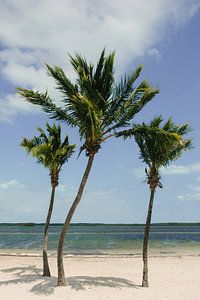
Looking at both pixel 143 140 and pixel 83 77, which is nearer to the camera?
pixel 83 77

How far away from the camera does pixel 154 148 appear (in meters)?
13.5

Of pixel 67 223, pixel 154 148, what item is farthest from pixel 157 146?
pixel 67 223

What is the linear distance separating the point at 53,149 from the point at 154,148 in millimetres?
4790

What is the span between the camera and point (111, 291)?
1202 cm

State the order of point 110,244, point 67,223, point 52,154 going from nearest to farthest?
point 67,223
point 52,154
point 110,244

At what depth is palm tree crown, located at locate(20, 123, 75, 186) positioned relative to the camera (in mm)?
14942

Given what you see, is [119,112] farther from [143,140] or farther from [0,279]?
[0,279]

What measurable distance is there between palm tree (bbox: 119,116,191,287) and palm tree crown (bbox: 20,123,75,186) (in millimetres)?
3507

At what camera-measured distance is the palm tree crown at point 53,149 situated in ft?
49.0

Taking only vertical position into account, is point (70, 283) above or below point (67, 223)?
below

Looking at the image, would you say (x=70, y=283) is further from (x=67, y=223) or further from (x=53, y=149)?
(x=53, y=149)

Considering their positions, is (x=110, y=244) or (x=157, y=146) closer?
(x=157, y=146)

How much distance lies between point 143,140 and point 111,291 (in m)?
5.68

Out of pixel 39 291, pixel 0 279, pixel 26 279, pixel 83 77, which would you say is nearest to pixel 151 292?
pixel 39 291
